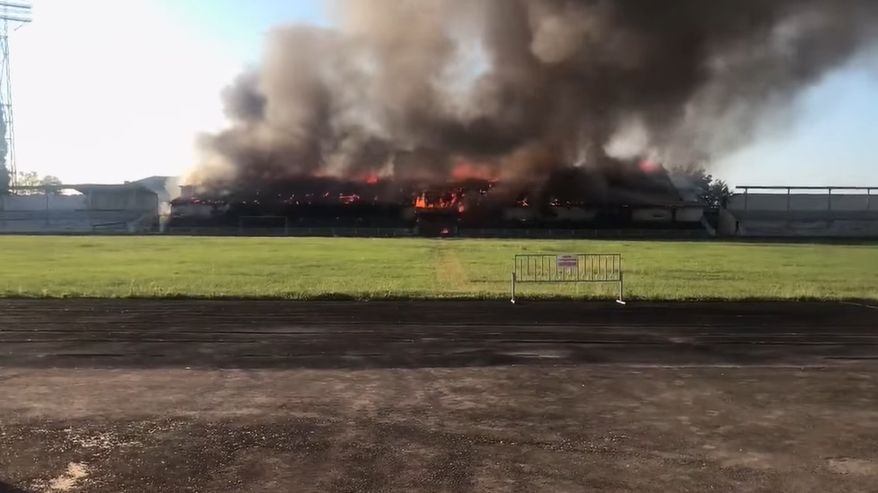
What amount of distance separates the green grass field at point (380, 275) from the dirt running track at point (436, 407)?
5.74 m

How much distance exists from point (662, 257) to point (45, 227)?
6990 cm

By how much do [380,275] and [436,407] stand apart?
17.2 meters

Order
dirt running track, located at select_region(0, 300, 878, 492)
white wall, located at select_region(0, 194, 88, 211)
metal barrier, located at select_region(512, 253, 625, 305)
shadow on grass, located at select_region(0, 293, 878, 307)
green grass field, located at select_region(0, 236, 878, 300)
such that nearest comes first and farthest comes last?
1. dirt running track, located at select_region(0, 300, 878, 492)
2. shadow on grass, located at select_region(0, 293, 878, 307)
3. green grass field, located at select_region(0, 236, 878, 300)
4. metal barrier, located at select_region(512, 253, 625, 305)
5. white wall, located at select_region(0, 194, 88, 211)

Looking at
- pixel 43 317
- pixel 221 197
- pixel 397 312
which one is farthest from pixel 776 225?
pixel 43 317

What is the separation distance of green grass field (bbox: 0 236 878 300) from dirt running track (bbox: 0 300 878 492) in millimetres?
5739

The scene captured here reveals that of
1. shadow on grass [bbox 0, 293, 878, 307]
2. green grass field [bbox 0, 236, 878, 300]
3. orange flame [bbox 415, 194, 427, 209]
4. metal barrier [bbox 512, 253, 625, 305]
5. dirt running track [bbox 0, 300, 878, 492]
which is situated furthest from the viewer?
orange flame [bbox 415, 194, 427, 209]

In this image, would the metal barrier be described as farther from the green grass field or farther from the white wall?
the white wall

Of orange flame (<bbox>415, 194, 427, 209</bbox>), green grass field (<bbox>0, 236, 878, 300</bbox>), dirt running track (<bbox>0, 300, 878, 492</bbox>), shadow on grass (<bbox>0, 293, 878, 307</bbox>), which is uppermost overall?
orange flame (<bbox>415, 194, 427, 209</bbox>)

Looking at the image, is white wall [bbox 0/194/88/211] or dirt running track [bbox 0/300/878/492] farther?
white wall [bbox 0/194/88/211]

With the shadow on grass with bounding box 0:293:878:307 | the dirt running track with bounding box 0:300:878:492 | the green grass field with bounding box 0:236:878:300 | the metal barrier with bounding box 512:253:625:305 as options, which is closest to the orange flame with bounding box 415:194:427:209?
the green grass field with bounding box 0:236:878:300

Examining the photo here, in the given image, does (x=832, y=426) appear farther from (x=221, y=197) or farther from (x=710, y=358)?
(x=221, y=197)

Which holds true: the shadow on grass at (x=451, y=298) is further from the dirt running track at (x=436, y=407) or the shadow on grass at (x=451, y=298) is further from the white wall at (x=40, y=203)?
the white wall at (x=40, y=203)

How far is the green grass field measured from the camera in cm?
1861

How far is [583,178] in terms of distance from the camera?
232 ft
